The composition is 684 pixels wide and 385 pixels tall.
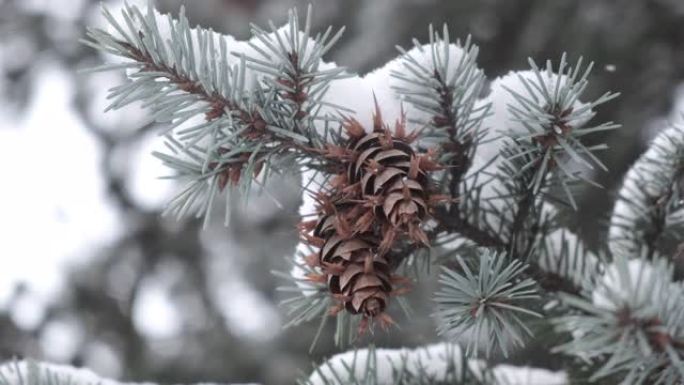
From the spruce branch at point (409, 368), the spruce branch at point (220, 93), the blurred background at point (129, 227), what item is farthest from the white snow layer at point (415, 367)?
the blurred background at point (129, 227)

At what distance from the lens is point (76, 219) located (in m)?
3.34

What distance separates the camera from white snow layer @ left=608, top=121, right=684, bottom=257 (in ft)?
3.17

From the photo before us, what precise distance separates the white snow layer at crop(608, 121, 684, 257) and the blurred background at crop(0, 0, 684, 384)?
55.4 inches

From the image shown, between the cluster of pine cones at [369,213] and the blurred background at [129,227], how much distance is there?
1693mm

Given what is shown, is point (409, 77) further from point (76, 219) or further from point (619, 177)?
point (76, 219)

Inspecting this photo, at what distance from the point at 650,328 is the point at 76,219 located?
3034mm

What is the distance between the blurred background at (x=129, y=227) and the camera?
2.62 meters

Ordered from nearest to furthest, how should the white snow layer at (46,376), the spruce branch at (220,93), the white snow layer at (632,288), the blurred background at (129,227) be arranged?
the white snow layer at (632,288)
the spruce branch at (220,93)
the white snow layer at (46,376)
the blurred background at (129,227)

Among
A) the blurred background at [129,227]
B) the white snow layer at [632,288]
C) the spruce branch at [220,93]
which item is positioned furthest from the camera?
the blurred background at [129,227]

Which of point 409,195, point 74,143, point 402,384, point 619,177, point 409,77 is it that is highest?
point 74,143

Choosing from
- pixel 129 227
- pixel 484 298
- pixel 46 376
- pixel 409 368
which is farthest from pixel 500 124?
pixel 129 227

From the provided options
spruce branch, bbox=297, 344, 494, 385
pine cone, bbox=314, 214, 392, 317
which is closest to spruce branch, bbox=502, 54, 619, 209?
pine cone, bbox=314, 214, 392, 317

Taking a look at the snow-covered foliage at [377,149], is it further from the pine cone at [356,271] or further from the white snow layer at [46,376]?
the white snow layer at [46,376]

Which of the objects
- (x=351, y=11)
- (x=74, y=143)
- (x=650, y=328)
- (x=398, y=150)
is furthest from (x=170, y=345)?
(x=650, y=328)
